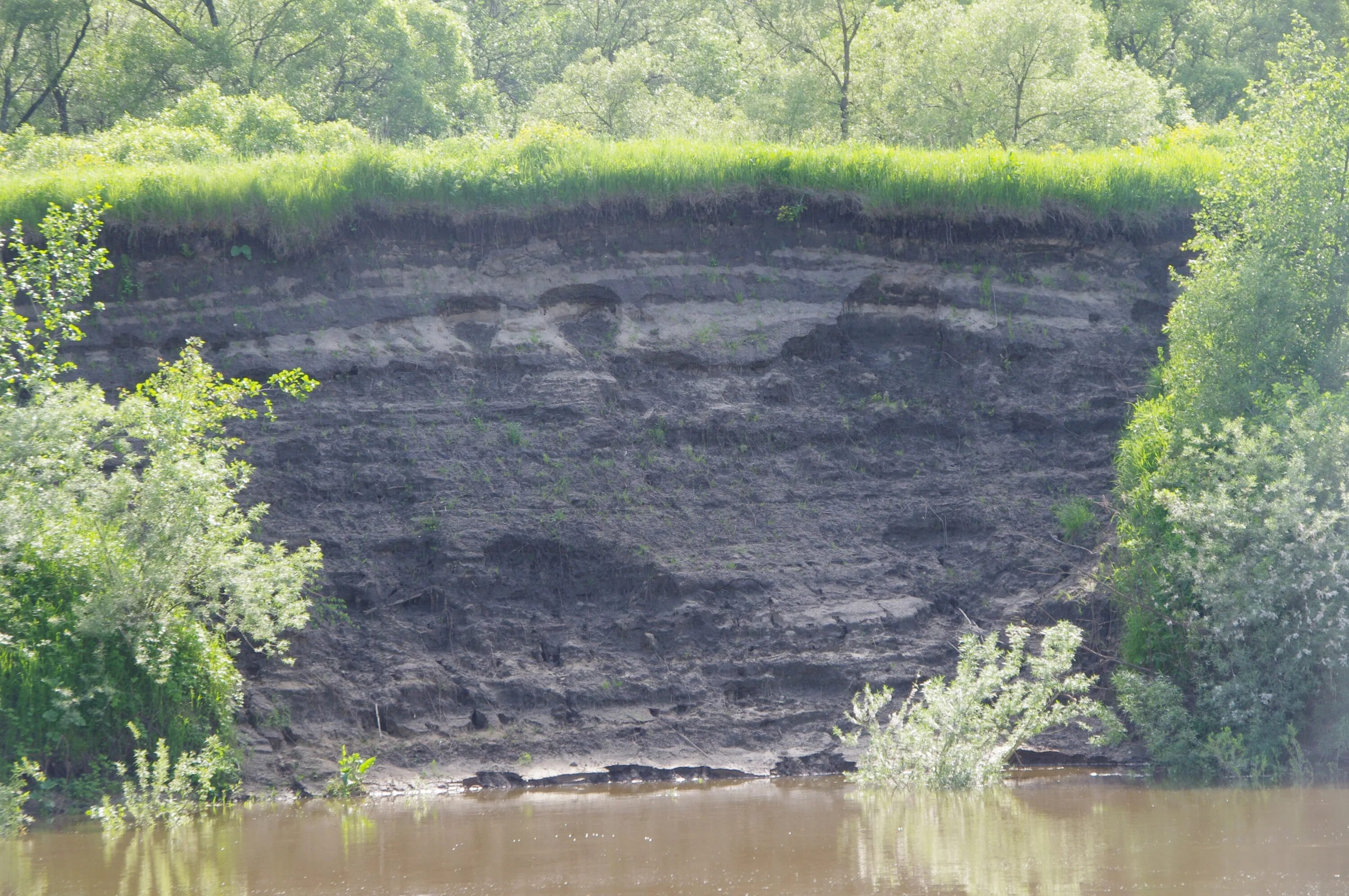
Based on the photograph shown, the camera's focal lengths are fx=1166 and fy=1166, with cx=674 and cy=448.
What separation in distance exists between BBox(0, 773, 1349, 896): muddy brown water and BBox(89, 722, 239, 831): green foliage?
26 centimetres

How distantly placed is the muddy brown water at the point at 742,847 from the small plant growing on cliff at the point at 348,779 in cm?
36

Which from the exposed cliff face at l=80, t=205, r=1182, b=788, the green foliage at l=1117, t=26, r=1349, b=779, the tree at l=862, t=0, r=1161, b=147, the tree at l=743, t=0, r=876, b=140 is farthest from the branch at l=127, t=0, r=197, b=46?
the green foliage at l=1117, t=26, r=1349, b=779

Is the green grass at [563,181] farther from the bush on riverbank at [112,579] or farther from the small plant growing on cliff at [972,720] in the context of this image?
the small plant growing on cliff at [972,720]

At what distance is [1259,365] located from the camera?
441 inches

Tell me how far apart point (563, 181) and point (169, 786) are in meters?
8.18

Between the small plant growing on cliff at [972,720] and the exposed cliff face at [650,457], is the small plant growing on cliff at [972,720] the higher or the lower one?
the lower one

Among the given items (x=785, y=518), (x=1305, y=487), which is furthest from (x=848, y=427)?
(x=1305, y=487)

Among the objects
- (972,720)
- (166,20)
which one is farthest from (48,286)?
(166,20)

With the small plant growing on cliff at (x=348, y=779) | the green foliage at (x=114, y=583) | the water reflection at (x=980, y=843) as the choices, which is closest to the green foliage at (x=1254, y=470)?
the water reflection at (x=980, y=843)

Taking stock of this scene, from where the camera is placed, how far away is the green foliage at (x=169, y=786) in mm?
9266

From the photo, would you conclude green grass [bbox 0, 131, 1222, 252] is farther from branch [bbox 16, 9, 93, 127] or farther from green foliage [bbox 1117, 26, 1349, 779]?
branch [bbox 16, 9, 93, 127]

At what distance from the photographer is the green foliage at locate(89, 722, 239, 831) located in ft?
30.4

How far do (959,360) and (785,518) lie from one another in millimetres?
3193

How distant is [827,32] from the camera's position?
22.4 metres
